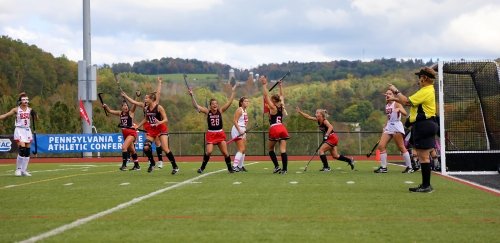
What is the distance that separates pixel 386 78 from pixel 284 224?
115m

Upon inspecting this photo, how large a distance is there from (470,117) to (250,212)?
12.2 m

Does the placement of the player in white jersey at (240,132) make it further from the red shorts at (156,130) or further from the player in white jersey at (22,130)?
the player in white jersey at (22,130)

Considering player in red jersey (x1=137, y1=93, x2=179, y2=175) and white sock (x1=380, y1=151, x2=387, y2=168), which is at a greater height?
player in red jersey (x1=137, y1=93, x2=179, y2=175)

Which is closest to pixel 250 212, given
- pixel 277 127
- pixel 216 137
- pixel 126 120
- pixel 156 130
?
pixel 277 127

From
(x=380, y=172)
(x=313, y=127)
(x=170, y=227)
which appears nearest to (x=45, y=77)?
(x=313, y=127)

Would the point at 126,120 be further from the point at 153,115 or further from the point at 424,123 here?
the point at 424,123

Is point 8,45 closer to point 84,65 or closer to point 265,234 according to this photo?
point 84,65

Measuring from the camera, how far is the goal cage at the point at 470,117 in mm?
20000

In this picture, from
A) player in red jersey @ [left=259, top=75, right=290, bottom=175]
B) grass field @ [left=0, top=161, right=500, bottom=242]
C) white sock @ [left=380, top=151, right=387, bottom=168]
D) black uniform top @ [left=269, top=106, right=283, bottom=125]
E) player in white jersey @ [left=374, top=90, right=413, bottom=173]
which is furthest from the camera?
white sock @ [left=380, top=151, right=387, bottom=168]

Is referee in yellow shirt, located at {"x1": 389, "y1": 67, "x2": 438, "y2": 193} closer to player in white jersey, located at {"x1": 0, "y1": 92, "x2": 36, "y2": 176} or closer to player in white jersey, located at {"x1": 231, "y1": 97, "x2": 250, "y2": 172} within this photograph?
player in white jersey, located at {"x1": 231, "y1": 97, "x2": 250, "y2": 172}

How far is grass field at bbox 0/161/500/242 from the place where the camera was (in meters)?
8.06

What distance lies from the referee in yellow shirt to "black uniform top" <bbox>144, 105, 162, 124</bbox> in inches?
→ 336

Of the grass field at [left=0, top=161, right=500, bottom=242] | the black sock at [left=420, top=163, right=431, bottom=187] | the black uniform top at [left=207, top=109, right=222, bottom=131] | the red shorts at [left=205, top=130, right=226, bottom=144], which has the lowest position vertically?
the grass field at [left=0, top=161, right=500, bottom=242]

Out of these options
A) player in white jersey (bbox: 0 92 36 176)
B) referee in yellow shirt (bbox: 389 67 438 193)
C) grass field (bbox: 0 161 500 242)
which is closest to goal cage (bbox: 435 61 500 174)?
grass field (bbox: 0 161 500 242)
